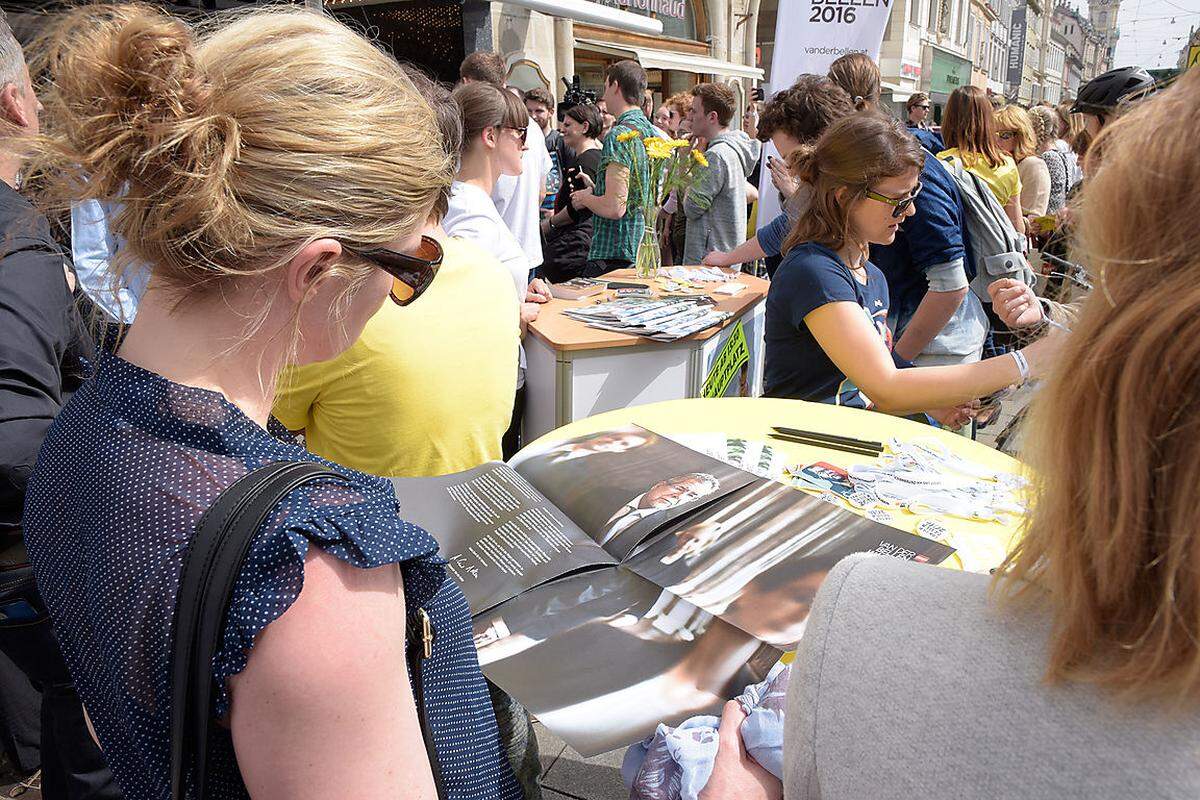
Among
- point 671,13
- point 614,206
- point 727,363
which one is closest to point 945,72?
point 671,13

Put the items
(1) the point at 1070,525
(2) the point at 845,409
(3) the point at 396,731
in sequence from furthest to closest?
(2) the point at 845,409
(3) the point at 396,731
(1) the point at 1070,525

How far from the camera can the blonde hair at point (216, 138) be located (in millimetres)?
703

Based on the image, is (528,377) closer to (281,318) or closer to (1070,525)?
(281,318)

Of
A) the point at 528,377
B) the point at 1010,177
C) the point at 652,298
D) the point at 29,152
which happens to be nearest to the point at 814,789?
the point at 29,152

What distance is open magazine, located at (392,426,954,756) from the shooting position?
101 cm

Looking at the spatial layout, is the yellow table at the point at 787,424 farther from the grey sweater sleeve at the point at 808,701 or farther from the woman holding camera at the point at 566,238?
the woman holding camera at the point at 566,238

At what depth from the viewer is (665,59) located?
1570cm

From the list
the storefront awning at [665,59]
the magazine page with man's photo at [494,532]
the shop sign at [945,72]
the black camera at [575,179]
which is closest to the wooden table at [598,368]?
the magazine page with man's photo at [494,532]

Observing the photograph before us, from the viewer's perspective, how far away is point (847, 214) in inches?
87.5

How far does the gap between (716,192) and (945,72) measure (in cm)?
4155

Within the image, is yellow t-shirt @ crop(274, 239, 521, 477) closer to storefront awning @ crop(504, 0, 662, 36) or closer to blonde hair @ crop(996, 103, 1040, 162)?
blonde hair @ crop(996, 103, 1040, 162)

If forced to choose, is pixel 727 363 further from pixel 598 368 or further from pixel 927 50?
pixel 927 50

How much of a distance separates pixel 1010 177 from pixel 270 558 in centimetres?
429

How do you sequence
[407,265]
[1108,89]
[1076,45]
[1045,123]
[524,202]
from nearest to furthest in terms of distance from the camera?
[407,265]
[1108,89]
[524,202]
[1045,123]
[1076,45]
